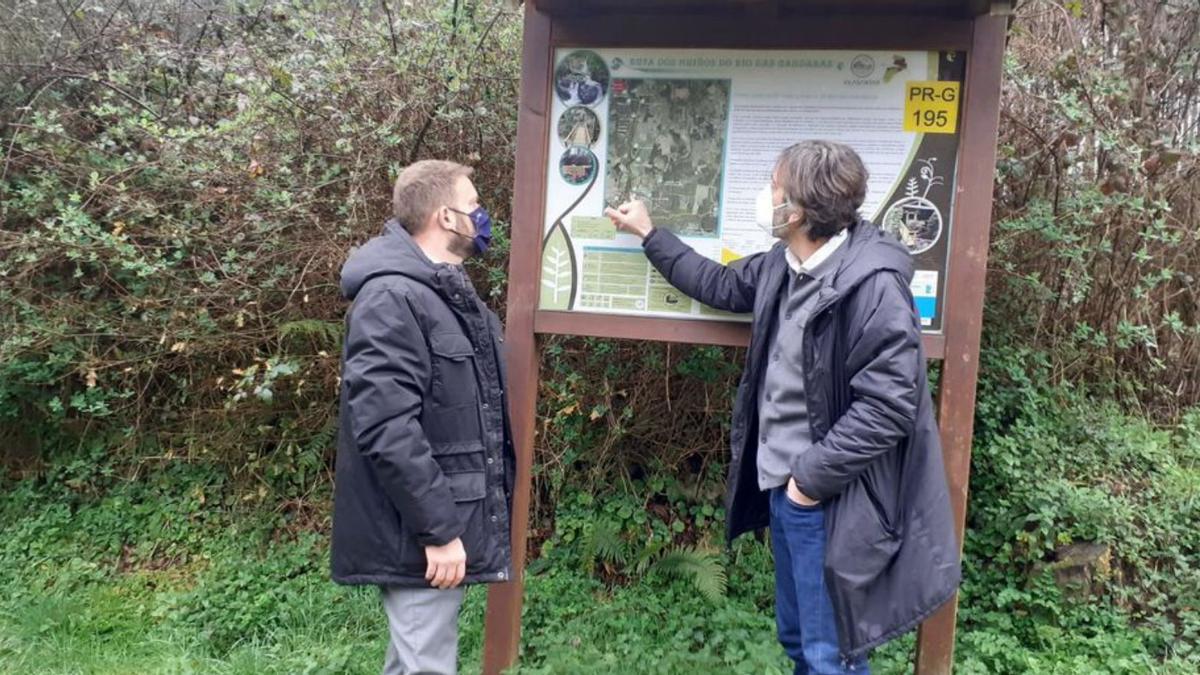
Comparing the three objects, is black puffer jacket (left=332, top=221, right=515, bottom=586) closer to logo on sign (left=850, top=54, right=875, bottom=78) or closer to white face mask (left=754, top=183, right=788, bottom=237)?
white face mask (left=754, top=183, right=788, bottom=237)

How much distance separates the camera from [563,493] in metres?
4.48

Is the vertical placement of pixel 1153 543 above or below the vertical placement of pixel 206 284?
below

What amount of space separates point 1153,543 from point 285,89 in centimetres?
460

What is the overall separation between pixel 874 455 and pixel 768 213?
81 centimetres

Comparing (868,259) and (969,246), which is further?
(969,246)

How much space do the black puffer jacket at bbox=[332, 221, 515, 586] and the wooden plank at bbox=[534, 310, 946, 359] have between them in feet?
1.30

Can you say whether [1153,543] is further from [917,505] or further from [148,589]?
[148,589]

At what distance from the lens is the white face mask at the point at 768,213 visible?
246 cm

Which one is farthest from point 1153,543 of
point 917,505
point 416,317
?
point 416,317

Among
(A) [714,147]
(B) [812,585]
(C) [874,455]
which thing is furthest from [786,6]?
(B) [812,585]

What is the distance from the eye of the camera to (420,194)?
2.56 meters

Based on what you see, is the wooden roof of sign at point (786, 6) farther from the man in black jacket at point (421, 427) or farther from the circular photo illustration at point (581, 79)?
the man in black jacket at point (421, 427)

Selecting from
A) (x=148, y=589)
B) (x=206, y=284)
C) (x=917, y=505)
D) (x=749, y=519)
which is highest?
(x=206, y=284)

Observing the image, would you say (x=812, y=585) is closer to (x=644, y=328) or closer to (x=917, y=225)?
(x=644, y=328)
